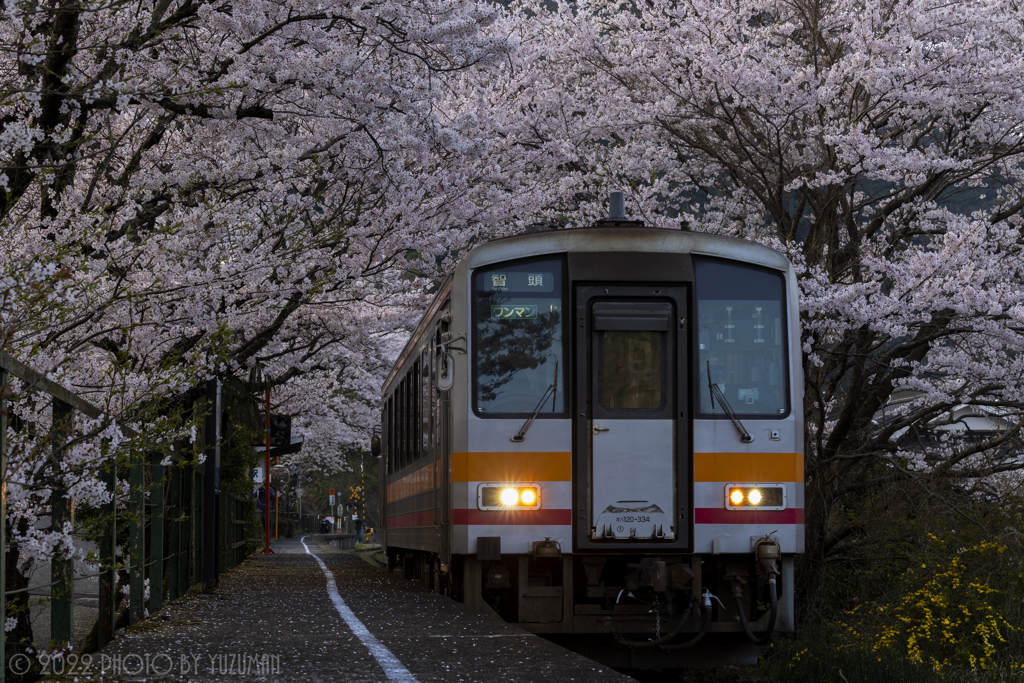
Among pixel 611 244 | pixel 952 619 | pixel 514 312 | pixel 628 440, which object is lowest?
pixel 952 619

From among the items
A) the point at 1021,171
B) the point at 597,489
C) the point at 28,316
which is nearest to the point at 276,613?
the point at 597,489

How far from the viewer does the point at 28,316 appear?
5129 mm

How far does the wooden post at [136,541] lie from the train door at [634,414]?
2895 millimetres

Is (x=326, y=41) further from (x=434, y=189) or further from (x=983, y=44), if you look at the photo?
(x=983, y=44)

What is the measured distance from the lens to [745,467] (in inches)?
327

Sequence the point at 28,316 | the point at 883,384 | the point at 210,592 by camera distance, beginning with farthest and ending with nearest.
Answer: the point at 883,384
the point at 210,592
the point at 28,316

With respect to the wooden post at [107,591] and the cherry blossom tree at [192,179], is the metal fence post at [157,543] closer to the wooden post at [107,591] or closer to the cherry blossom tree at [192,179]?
the cherry blossom tree at [192,179]

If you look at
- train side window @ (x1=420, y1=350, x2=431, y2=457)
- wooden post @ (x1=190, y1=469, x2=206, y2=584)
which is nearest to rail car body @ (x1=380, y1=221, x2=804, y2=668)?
train side window @ (x1=420, y1=350, x2=431, y2=457)

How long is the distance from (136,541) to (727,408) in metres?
4.04

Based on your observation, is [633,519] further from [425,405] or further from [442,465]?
[425,405]

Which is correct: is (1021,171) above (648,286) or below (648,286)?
above

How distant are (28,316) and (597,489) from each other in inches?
166

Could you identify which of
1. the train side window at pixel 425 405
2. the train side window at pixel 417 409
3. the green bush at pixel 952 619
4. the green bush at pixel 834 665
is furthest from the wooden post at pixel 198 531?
the green bush at pixel 952 619

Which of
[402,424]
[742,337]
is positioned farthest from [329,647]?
[402,424]
